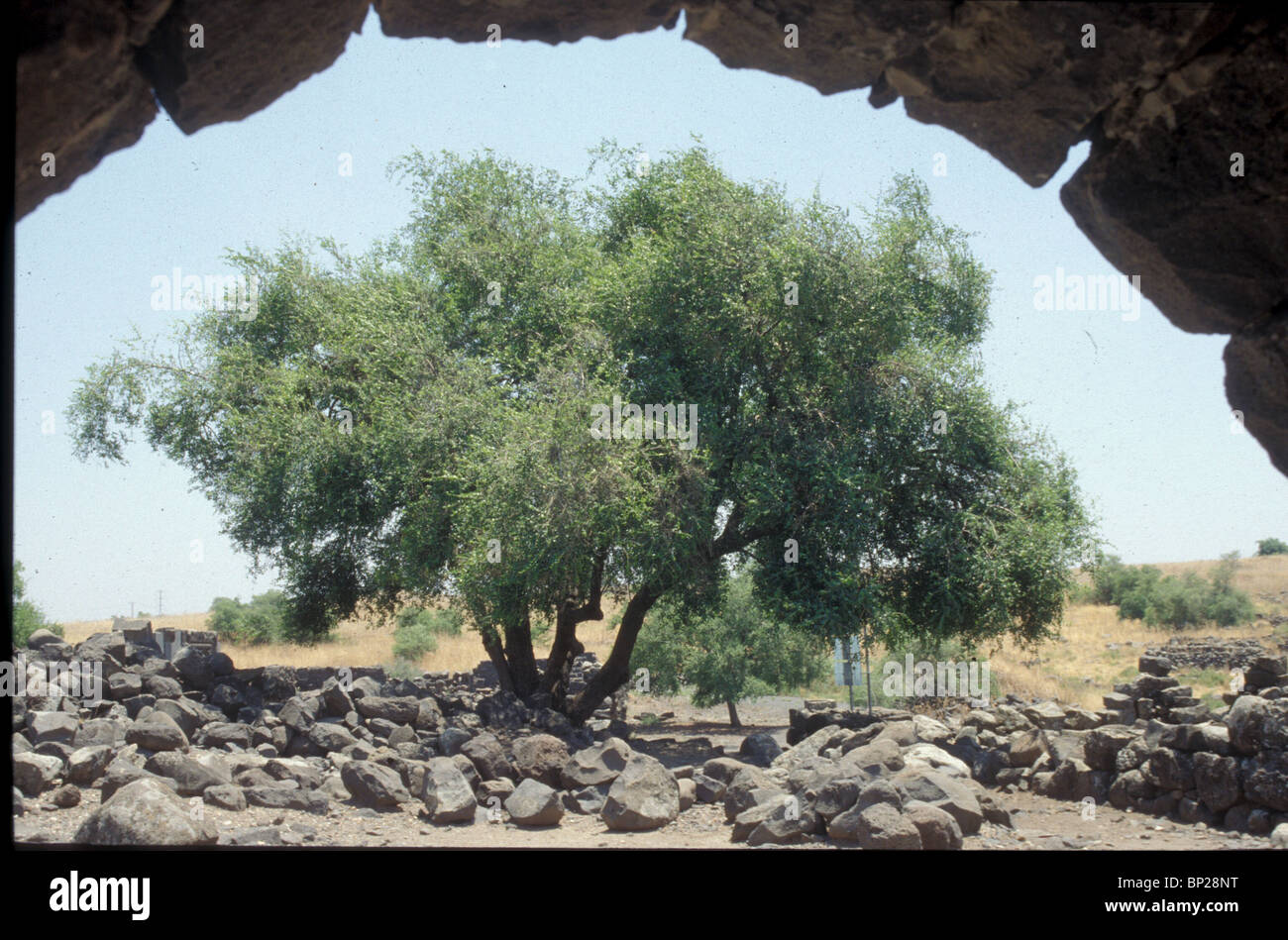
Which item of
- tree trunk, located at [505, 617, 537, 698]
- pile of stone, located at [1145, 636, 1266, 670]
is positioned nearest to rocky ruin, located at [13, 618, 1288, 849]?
tree trunk, located at [505, 617, 537, 698]

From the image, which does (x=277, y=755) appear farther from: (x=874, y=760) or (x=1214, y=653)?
(x=1214, y=653)

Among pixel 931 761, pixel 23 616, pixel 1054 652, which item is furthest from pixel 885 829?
pixel 1054 652

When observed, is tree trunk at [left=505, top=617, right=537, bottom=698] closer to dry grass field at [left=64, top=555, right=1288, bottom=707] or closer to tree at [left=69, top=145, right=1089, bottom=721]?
tree at [left=69, top=145, right=1089, bottom=721]

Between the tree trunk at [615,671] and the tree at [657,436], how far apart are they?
60mm

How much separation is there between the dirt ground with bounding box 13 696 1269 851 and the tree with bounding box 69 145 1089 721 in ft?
11.4

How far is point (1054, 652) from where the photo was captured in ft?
120

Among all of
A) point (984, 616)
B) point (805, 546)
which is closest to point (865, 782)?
point (805, 546)

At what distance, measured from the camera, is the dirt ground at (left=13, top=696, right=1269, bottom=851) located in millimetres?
8500

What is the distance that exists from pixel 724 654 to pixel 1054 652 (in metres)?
20.2

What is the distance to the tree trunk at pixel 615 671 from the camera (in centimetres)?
1559

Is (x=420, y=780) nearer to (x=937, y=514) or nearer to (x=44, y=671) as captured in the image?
(x=44, y=671)

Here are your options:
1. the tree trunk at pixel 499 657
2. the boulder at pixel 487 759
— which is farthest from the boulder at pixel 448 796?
the tree trunk at pixel 499 657

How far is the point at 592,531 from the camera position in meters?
12.7
